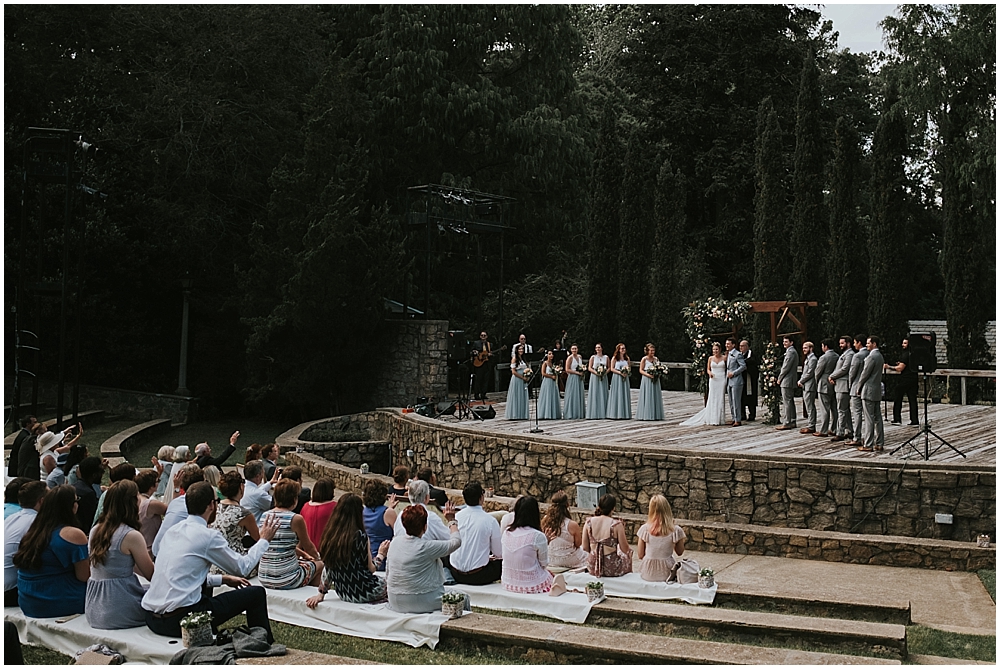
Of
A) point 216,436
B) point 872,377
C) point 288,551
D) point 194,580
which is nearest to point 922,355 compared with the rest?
point 872,377

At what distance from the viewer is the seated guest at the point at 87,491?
8.20 m

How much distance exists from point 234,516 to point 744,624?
4018 millimetres

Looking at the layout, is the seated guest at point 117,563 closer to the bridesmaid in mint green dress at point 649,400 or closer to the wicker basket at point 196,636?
the wicker basket at point 196,636

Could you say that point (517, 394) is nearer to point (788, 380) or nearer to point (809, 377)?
point (788, 380)

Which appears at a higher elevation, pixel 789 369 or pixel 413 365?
pixel 789 369

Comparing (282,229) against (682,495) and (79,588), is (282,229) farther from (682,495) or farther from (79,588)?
(79,588)

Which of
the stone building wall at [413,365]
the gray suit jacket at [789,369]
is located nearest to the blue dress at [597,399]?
the gray suit jacket at [789,369]

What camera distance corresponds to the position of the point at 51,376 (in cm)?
2342

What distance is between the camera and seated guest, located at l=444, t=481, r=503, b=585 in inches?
323

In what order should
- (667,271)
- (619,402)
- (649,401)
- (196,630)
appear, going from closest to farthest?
Answer: (196,630)
(649,401)
(619,402)
(667,271)

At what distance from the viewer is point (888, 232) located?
23906 mm

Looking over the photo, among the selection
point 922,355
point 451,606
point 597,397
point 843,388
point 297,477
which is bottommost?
point 451,606

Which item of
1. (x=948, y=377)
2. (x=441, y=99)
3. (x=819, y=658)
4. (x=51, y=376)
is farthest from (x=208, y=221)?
(x=819, y=658)

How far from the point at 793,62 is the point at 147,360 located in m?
24.9
